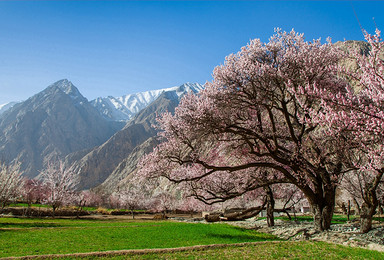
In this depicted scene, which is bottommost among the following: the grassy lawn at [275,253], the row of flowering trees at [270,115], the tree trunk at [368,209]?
the grassy lawn at [275,253]

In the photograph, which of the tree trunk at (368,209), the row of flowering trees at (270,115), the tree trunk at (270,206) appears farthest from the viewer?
the tree trunk at (270,206)

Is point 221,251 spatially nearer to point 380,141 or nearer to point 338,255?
point 338,255

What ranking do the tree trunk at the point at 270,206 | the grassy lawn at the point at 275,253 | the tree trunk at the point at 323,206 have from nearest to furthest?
1. the grassy lawn at the point at 275,253
2. the tree trunk at the point at 323,206
3. the tree trunk at the point at 270,206

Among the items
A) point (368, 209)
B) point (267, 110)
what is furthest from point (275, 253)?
point (368, 209)

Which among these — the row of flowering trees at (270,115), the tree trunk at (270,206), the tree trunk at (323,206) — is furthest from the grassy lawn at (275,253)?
the tree trunk at (270,206)

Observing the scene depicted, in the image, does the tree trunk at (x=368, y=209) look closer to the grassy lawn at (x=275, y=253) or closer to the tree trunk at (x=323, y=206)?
the tree trunk at (x=323, y=206)

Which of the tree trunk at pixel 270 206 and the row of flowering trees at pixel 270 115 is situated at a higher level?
the row of flowering trees at pixel 270 115

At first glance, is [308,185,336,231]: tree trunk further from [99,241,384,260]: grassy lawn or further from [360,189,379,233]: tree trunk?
[99,241,384,260]: grassy lawn

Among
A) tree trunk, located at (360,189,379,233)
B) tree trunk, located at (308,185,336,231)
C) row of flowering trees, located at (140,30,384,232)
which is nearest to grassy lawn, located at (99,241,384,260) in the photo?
tree trunk, located at (308,185,336,231)

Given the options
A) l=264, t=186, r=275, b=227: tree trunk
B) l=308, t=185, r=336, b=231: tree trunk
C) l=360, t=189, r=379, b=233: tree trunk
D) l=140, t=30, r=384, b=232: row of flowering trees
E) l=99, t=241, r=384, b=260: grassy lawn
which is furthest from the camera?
l=264, t=186, r=275, b=227: tree trunk

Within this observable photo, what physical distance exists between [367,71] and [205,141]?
11194 mm

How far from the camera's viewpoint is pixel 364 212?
744 inches

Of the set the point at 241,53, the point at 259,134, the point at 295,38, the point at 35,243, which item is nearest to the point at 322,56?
the point at 295,38

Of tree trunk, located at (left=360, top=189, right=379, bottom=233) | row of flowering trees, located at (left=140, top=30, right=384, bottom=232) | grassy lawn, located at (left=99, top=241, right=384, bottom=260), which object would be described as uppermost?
row of flowering trees, located at (left=140, top=30, right=384, bottom=232)
